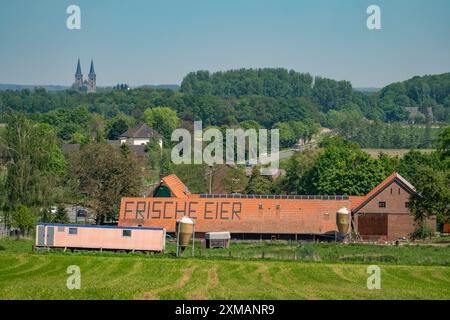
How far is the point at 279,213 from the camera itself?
76125 millimetres

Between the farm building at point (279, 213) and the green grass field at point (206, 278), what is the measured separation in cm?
1206

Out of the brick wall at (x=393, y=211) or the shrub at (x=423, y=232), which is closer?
the shrub at (x=423, y=232)

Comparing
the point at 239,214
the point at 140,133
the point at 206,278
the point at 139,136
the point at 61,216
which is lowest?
the point at 206,278

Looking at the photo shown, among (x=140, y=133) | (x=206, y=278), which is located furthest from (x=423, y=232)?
(x=140, y=133)

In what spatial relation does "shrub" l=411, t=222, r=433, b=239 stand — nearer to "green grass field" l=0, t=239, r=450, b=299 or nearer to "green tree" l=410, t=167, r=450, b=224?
"green tree" l=410, t=167, r=450, b=224

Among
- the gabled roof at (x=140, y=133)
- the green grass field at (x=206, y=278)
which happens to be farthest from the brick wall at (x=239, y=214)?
the gabled roof at (x=140, y=133)

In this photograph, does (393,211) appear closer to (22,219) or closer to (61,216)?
(61,216)

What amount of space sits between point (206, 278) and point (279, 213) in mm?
28053

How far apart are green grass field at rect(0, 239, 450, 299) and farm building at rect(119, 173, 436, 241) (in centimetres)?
1206

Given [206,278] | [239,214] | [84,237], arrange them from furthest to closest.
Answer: [239,214] < [84,237] < [206,278]

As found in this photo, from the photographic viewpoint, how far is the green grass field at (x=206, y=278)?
133ft

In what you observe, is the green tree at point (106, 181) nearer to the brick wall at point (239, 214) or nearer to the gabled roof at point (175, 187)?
the gabled roof at point (175, 187)
